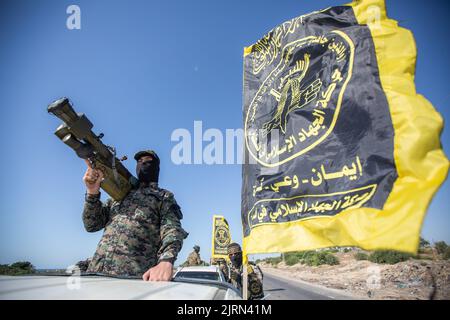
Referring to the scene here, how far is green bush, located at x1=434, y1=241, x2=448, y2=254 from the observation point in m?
25.4

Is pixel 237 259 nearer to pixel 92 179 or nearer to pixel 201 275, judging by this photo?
pixel 201 275

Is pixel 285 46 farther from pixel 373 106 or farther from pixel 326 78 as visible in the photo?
pixel 373 106

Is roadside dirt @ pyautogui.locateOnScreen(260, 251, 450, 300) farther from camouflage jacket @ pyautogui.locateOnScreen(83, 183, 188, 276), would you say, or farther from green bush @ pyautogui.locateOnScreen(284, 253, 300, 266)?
green bush @ pyautogui.locateOnScreen(284, 253, 300, 266)

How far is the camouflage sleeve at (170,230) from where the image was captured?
2565 mm

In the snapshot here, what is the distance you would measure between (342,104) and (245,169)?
1477 millimetres

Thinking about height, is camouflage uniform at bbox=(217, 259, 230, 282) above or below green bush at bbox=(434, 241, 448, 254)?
above

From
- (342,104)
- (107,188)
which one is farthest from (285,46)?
(107,188)

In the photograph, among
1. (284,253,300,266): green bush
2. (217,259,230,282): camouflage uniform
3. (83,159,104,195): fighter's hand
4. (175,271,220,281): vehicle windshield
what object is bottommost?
(284,253,300,266): green bush

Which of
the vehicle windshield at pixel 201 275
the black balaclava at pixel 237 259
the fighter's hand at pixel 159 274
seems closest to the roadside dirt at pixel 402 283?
the black balaclava at pixel 237 259

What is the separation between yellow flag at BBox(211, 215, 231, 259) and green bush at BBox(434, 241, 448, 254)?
2387 centimetres

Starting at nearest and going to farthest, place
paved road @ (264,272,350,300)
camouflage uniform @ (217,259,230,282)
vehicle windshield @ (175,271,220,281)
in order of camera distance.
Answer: vehicle windshield @ (175,271,220,281)
camouflage uniform @ (217,259,230,282)
paved road @ (264,272,350,300)

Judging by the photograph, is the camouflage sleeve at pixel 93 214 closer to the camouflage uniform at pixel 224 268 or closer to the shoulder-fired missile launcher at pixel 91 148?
the shoulder-fired missile launcher at pixel 91 148

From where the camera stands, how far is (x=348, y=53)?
296 cm

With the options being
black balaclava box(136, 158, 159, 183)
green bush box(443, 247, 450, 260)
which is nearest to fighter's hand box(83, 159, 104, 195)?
black balaclava box(136, 158, 159, 183)
